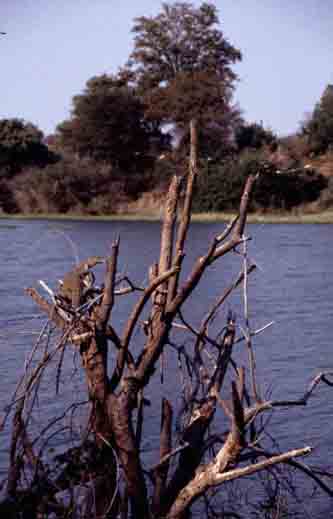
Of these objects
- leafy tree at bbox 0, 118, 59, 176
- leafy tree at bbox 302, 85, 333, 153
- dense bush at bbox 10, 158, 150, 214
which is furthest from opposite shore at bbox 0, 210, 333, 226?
leafy tree at bbox 302, 85, 333, 153

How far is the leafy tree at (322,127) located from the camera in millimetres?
59938

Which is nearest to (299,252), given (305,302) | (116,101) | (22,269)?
(22,269)

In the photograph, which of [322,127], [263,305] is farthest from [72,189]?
[263,305]

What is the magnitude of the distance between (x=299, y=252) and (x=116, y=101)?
35111 mm

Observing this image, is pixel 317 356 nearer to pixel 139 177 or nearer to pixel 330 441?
pixel 330 441

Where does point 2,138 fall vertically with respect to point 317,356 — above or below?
above

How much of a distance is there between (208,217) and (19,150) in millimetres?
17103

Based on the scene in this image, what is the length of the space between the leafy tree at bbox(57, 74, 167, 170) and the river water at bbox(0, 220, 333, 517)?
2265 cm

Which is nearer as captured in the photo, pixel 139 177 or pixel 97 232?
pixel 97 232

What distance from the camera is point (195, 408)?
16.5 ft

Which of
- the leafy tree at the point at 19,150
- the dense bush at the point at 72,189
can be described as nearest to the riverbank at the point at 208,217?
the dense bush at the point at 72,189

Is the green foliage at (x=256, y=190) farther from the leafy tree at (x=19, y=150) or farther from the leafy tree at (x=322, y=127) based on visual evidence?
the leafy tree at (x=19, y=150)

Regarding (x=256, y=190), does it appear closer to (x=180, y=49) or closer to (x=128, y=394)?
(x=180, y=49)

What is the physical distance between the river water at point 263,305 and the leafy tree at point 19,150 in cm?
2289
